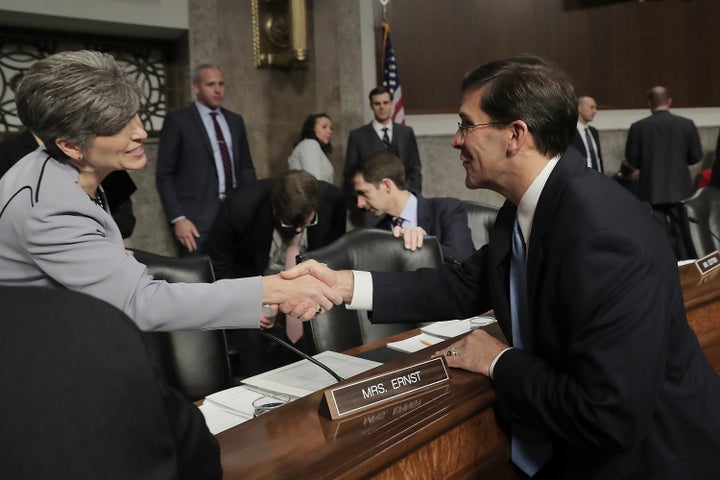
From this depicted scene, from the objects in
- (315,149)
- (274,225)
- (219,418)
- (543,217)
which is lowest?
(219,418)

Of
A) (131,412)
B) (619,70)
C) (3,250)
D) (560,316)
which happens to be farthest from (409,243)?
(619,70)

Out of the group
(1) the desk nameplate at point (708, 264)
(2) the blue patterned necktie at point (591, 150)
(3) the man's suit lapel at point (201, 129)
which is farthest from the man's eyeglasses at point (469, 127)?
(2) the blue patterned necktie at point (591, 150)

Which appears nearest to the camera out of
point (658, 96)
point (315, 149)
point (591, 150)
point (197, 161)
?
point (197, 161)

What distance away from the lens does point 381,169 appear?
A: 3.62 meters

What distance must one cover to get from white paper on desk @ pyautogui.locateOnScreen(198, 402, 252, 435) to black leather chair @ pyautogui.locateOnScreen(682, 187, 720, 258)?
9.43ft

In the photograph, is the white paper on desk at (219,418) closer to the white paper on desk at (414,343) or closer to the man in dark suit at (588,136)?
the white paper on desk at (414,343)

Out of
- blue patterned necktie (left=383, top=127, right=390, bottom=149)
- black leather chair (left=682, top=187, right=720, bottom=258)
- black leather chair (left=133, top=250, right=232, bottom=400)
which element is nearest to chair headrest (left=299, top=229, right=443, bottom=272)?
black leather chair (left=133, top=250, right=232, bottom=400)

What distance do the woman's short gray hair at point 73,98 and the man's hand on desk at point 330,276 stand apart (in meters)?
0.68

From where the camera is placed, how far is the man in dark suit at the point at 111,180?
9.84 ft

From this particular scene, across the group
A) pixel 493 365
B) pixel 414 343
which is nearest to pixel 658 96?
pixel 414 343

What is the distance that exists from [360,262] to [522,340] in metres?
1.25

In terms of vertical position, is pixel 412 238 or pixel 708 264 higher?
pixel 412 238

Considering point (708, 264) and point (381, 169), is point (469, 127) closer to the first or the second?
point (708, 264)

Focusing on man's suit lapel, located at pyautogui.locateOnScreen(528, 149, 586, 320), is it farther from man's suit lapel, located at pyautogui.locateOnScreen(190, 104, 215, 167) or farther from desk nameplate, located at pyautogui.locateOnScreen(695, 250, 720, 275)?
man's suit lapel, located at pyautogui.locateOnScreen(190, 104, 215, 167)
